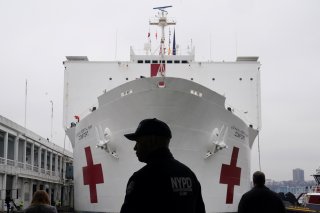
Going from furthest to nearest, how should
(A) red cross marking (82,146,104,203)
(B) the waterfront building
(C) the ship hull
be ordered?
(B) the waterfront building < (A) red cross marking (82,146,104,203) < (C) the ship hull

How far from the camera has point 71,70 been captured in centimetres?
1597

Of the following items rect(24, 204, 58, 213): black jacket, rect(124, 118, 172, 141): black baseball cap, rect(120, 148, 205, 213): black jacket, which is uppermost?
rect(124, 118, 172, 141): black baseball cap

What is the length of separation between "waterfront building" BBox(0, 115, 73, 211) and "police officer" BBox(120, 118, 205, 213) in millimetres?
12758

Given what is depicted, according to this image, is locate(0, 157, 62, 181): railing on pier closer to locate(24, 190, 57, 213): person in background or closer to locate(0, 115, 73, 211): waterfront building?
locate(0, 115, 73, 211): waterfront building

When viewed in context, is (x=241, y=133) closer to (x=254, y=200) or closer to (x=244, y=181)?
(x=244, y=181)

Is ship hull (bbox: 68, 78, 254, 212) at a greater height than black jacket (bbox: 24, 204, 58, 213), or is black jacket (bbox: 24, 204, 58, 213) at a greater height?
ship hull (bbox: 68, 78, 254, 212)

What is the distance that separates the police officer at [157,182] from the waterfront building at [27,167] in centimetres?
1276

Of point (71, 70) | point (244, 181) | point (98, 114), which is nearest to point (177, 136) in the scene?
point (98, 114)

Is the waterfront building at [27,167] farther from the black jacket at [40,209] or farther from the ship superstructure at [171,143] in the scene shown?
the black jacket at [40,209]

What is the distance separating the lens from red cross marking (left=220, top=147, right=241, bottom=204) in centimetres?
1164

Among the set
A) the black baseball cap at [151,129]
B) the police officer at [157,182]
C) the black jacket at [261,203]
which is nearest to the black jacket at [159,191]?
the police officer at [157,182]

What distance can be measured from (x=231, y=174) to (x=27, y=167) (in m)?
10.1

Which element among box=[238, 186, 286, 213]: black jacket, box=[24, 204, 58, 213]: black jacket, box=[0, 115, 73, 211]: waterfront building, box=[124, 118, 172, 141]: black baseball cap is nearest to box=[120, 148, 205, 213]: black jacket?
box=[124, 118, 172, 141]: black baseball cap

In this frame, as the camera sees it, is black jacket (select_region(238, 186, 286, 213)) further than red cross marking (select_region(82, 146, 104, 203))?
No
